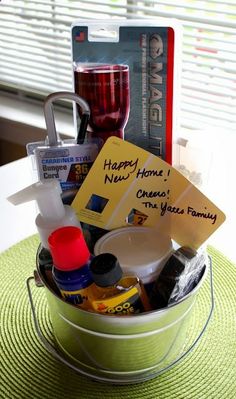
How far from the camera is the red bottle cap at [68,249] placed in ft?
1.39

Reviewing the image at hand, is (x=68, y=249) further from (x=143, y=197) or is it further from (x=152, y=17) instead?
(x=152, y=17)

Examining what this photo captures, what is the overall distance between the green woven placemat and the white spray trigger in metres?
→ 0.15

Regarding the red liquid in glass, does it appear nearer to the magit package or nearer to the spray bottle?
the magit package

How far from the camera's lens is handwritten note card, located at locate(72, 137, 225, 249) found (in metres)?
0.50

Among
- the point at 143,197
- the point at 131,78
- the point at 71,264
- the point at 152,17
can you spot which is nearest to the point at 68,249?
the point at 71,264

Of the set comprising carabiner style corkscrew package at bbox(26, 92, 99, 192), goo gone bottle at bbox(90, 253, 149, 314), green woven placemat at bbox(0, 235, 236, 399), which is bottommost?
green woven placemat at bbox(0, 235, 236, 399)

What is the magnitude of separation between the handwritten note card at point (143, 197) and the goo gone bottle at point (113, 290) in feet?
0.30

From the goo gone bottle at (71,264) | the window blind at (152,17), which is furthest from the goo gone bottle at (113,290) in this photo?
the window blind at (152,17)

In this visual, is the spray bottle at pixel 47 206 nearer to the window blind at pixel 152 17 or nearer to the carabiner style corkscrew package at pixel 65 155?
the carabiner style corkscrew package at pixel 65 155

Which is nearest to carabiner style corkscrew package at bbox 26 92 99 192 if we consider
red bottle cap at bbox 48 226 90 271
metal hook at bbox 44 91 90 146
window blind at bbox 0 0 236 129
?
metal hook at bbox 44 91 90 146

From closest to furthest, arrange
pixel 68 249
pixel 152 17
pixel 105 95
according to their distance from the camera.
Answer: pixel 68 249
pixel 105 95
pixel 152 17

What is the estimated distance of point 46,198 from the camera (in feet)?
1.57

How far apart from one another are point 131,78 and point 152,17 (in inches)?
20.4

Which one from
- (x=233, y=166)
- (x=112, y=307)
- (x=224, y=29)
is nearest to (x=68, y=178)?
(x=112, y=307)
